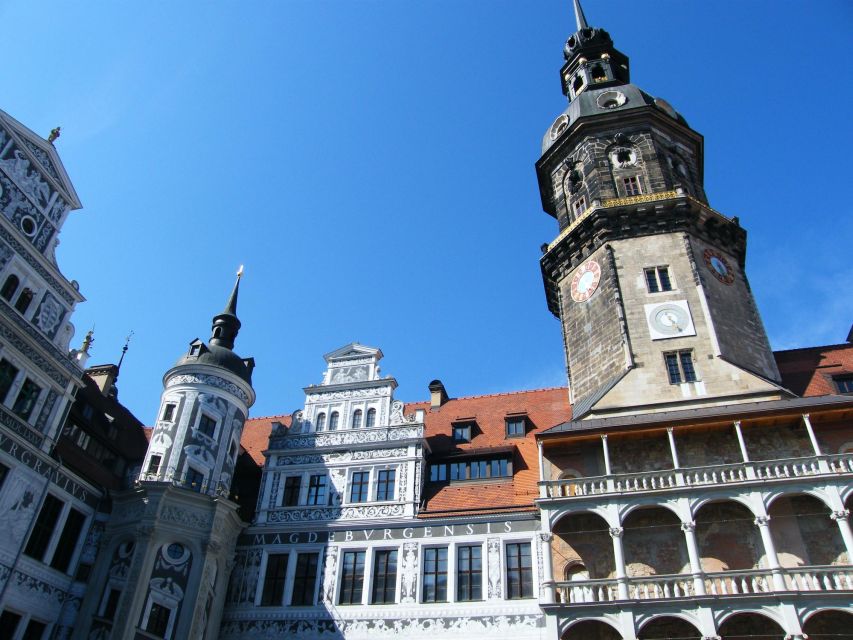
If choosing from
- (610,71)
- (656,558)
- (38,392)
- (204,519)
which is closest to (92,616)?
(204,519)

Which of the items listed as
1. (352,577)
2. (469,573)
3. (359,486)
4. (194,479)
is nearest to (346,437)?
(359,486)

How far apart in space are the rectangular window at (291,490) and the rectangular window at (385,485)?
10.4 ft

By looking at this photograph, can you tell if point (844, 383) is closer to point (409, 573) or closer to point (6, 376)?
point (409, 573)

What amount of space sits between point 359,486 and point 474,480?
430 centimetres

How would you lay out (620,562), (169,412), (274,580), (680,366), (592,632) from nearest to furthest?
(592,632) → (620,562) → (274,580) → (680,366) → (169,412)

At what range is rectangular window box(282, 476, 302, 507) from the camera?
27.1 meters

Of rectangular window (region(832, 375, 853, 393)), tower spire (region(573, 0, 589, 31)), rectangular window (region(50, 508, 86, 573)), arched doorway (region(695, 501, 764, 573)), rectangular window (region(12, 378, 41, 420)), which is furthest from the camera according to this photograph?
tower spire (region(573, 0, 589, 31))

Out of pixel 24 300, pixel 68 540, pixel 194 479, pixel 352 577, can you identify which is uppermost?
pixel 24 300

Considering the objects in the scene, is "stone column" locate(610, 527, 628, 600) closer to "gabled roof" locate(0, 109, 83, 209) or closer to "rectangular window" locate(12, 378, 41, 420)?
"rectangular window" locate(12, 378, 41, 420)

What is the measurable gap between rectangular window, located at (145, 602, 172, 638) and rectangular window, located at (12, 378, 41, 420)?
290 inches

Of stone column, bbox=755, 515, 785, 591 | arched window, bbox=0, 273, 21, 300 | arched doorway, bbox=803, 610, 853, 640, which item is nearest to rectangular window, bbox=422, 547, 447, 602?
stone column, bbox=755, 515, 785, 591

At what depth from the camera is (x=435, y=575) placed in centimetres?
2372

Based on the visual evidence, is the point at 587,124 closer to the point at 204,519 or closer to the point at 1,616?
the point at 204,519

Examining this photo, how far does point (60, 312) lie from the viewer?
2564cm
